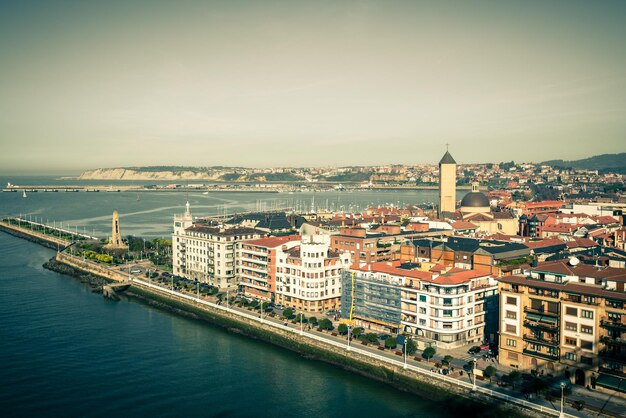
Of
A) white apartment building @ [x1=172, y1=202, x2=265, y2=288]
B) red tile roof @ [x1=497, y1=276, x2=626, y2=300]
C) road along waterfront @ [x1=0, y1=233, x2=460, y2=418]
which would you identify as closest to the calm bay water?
road along waterfront @ [x1=0, y1=233, x2=460, y2=418]

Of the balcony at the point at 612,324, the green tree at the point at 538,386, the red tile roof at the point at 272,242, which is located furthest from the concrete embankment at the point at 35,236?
the balcony at the point at 612,324

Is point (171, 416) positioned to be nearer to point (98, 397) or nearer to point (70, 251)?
point (98, 397)

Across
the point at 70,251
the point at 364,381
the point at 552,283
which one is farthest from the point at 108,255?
the point at 552,283

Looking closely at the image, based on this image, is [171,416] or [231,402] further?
[231,402]

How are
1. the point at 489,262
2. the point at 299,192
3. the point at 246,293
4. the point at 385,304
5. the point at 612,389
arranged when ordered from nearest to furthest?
the point at 612,389 → the point at 385,304 → the point at 489,262 → the point at 246,293 → the point at 299,192

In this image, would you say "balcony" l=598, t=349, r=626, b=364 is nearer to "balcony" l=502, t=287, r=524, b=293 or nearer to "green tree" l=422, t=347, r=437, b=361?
"balcony" l=502, t=287, r=524, b=293

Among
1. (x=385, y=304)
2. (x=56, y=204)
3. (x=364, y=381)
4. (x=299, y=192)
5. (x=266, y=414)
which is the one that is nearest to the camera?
A: (x=266, y=414)
